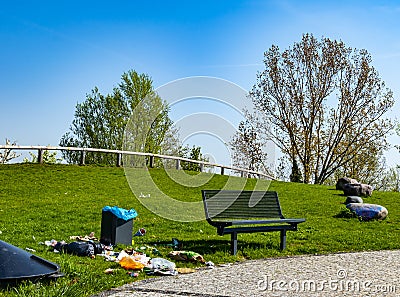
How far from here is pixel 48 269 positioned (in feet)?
21.0

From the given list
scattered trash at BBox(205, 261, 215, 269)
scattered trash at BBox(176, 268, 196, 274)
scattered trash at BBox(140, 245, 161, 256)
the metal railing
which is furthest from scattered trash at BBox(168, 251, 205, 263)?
the metal railing

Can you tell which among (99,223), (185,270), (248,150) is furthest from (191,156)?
(185,270)

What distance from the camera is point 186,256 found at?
8320 millimetres

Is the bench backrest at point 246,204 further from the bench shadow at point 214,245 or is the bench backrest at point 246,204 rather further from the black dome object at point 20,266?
the black dome object at point 20,266

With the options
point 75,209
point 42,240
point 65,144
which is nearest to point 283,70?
point 65,144

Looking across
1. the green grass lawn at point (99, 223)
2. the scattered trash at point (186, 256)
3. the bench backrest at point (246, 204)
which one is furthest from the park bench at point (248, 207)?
the scattered trash at point (186, 256)

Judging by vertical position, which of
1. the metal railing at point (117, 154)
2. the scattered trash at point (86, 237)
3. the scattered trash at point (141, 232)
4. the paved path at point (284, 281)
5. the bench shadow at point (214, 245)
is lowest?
the paved path at point (284, 281)

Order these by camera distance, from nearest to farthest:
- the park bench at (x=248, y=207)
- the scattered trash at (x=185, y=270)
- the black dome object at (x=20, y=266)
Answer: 1. the black dome object at (x=20, y=266)
2. the scattered trash at (x=185, y=270)
3. the park bench at (x=248, y=207)

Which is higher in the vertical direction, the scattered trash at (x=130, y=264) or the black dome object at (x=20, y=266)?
the black dome object at (x=20, y=266)

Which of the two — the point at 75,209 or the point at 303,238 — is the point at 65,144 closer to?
the point at 75,209

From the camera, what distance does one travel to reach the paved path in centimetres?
643

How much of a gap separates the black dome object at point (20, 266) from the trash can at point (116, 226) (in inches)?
106

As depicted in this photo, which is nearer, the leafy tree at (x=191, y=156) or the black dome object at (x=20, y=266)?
the black dome object at (x=20, y=266)

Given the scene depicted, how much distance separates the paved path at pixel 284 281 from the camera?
643cm
